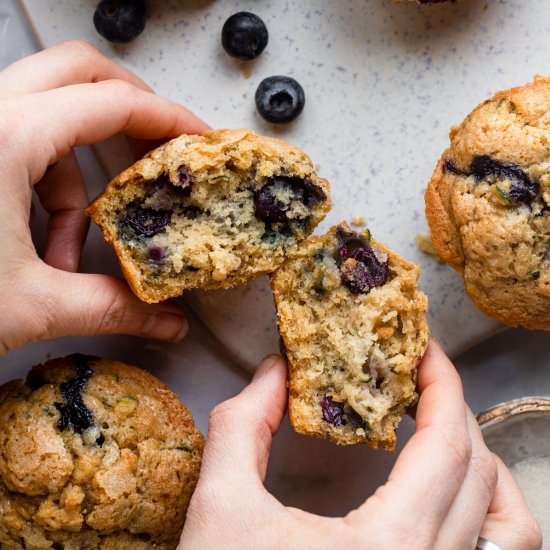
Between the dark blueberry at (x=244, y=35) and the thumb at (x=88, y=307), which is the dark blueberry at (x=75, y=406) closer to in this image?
the thumb at (x=88, y=307)

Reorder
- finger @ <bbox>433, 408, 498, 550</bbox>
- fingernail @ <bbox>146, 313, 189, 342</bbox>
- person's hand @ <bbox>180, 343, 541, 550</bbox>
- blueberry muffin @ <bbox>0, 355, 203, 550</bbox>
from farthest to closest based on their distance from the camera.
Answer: fingernail @ <bbox>146, 313, 189, 342</bbox>, blueberry muffin @ <bbox>0, 355, 203, 550</bbox>, finger @ <bbox>433, 408, 498, 550</bbox>, person's hand @ <bbox>180, 343, 541, 550</bbox>

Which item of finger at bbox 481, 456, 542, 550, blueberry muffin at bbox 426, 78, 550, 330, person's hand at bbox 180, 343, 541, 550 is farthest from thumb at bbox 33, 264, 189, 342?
finger at bbox 481, 456, 542, 550

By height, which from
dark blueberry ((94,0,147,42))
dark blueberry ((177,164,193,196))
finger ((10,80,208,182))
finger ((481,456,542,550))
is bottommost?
finger ((481,456,542,550))

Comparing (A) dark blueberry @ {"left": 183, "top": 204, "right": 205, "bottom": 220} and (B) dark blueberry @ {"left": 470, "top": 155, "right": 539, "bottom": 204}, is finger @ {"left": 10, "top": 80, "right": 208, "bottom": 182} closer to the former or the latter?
(A) dark blueberry @ {"left": 183, "top": 204, "right": 205, "bottom": 220}

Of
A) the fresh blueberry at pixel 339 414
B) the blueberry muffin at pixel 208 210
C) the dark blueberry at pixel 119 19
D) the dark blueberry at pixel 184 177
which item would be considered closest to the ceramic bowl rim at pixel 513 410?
the fresh blueberry at pixel 339 414

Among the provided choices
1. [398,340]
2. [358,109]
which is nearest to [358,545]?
[398,340]

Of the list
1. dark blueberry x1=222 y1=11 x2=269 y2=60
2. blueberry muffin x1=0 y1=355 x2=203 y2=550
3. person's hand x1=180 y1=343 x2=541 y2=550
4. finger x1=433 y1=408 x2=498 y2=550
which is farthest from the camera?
dark blueberry x1=222 y1=11 x2=269 y2=60

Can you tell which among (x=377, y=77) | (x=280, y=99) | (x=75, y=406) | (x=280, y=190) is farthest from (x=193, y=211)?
(x=377, y=77)
